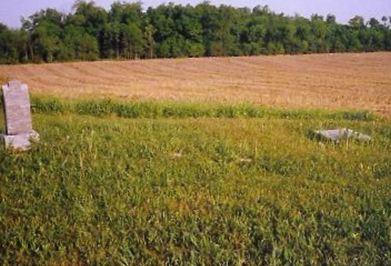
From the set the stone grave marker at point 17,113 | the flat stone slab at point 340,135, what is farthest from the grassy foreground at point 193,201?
the stone grave marker at point 17,113

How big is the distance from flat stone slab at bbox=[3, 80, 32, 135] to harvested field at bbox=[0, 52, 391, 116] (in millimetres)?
13190

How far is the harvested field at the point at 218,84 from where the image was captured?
969 inches

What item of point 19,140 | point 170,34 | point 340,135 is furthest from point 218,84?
point 170,34

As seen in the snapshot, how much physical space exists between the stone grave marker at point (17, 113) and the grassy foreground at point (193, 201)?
460mm

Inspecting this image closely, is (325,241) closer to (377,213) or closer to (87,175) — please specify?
(377,213)

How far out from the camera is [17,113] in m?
9.52

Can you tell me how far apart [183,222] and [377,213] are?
7.43ft

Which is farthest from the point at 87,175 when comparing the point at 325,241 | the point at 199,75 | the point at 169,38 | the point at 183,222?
the point at 169,38

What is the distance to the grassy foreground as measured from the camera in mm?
4699

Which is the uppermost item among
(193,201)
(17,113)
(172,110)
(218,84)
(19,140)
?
(17,113)

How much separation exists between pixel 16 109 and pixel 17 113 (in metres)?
0.08

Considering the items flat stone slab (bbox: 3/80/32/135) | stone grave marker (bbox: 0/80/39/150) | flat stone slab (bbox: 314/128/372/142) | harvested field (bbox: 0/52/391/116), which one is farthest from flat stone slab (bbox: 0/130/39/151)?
harvested field (bbox: 0/52/391/116)

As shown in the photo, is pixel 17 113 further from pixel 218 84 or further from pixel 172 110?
pixel 218 84

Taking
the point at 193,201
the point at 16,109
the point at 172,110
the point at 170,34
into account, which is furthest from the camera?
the point at 170,34
